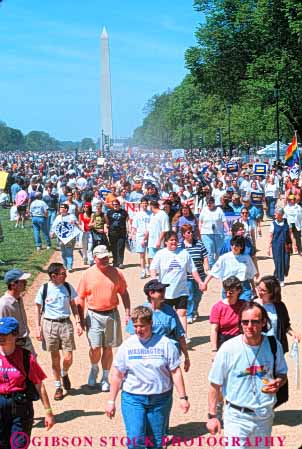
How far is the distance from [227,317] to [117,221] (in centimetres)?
981

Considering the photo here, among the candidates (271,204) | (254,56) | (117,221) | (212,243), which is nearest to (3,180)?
(117,221)

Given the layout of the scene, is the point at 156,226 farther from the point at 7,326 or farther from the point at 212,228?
the point at 7,326

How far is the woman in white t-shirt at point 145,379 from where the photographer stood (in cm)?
570

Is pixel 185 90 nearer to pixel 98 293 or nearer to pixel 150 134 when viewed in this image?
pixel 150 134

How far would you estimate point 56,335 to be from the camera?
8383 mm

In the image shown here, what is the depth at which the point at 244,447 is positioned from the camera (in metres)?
5.24

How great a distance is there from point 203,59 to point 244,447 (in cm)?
4698

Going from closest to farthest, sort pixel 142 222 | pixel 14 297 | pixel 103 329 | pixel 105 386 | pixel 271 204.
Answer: pixel 14 297 < pixel 103 329 < pixel 105 386 < pixel 142 222 < pixel 271 204

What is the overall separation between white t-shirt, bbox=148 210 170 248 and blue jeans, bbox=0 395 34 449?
9.47 m

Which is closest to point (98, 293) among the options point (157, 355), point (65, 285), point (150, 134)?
point (65, 285)

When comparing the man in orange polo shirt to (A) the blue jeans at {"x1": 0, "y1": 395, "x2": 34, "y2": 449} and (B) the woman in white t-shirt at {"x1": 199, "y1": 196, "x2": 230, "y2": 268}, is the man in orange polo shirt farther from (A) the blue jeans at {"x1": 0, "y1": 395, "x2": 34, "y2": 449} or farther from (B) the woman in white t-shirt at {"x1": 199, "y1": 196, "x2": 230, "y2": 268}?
(B) the woman in white t-shirt at {"x1": 199, "y1": 196, "x2": 230, "y2": 268}

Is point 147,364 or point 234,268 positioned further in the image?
point 234,268

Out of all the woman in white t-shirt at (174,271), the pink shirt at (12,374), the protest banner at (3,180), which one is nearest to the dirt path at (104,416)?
the woman in white t-shirt at (174,271)

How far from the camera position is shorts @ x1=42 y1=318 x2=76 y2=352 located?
27.5 ft
